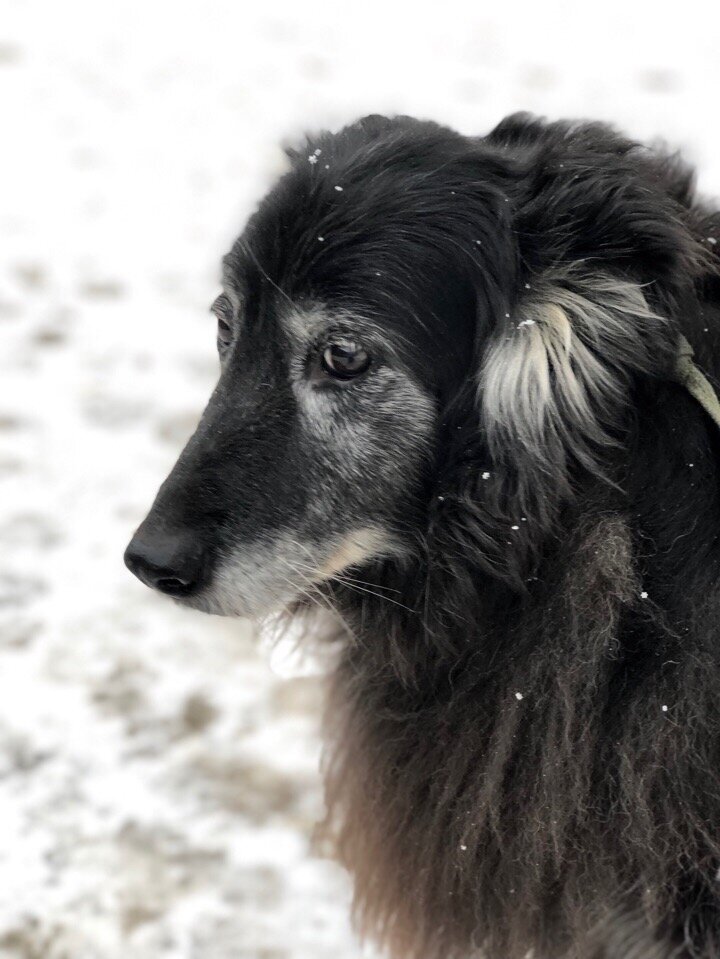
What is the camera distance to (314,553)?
8.64ft

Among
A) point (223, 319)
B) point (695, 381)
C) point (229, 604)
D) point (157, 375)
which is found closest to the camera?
point (695, 381)

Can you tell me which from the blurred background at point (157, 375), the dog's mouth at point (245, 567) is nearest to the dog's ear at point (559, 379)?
the dog's mouth at point (245, 567)

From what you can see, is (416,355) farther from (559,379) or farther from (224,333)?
(224,333)

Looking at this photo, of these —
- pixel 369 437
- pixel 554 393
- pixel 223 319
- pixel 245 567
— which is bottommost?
pixel 245 567

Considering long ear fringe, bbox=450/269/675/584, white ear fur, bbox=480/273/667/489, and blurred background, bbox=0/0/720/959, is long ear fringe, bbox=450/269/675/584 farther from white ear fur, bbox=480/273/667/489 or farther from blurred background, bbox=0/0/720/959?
blurred background, bbox=0/0/720/959

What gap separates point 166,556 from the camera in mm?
2529

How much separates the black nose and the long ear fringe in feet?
2.07

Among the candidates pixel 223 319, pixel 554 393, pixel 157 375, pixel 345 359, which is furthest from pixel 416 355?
pixel 157 375

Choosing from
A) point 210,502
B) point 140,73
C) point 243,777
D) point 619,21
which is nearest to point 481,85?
point 619,21

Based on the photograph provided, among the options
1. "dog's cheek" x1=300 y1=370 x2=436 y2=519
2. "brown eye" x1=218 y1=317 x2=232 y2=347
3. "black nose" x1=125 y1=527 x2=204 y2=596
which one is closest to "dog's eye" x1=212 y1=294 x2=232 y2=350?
"brown eye" x1=218 y1=317 x2=232 y2=347

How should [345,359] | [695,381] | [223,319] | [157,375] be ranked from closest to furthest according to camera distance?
[695,381], [345,359], [223,319], [157,375]

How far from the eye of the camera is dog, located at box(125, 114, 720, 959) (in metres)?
2.43

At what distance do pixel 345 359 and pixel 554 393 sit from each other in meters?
0.47

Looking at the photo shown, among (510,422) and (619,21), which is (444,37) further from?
(510,422)
